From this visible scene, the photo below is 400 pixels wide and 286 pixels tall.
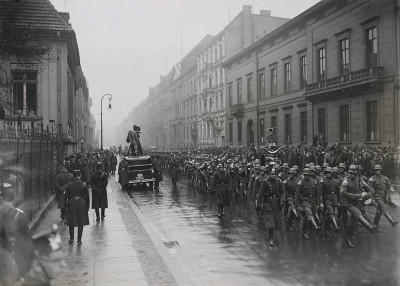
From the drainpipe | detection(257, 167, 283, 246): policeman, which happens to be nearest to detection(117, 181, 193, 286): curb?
detection(257, 167, 283, 246): policeman

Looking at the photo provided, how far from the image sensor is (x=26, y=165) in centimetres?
1201

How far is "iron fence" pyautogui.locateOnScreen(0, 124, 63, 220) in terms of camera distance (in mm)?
9508

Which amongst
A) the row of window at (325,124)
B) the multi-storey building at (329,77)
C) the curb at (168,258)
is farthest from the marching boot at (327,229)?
the multi-storey building at (329,77)

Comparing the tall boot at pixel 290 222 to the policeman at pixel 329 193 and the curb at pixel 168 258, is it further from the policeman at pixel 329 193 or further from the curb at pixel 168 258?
the curb at pixel 168 258

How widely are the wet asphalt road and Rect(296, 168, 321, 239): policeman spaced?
1.61 feet

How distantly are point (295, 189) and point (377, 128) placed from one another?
49.4 feet

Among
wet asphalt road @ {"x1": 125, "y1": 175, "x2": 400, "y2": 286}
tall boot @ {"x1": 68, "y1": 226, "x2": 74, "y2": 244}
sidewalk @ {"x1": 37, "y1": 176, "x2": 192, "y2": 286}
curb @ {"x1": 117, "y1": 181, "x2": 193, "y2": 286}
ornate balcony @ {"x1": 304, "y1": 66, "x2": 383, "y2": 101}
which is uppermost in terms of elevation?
ornate balcony @ {"x1": 304, "y1": 66, "x2": 383, "y2": 101}

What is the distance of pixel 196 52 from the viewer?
232ft

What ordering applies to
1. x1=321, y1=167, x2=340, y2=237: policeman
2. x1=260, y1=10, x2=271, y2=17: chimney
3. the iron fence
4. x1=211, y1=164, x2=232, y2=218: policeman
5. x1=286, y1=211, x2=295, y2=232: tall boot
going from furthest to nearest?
x1=260, y1=10, x2=271, y2=17: chimney → x1=211, y1=164, x2=232, y2=218: policeman → x1=286, y1=211, x2=295, y2=232: tall boot → x1=321, y1=167, x2=340, y2=237: policeman → the iron fence

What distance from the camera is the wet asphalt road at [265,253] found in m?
7.71

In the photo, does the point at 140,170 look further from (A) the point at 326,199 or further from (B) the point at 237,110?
(B) the point at 237,110

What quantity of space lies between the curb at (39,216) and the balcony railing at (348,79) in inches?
737

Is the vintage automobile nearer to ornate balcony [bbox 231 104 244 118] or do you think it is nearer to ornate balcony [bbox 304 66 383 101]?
ornate balcony [bbox 304 66 383 101]

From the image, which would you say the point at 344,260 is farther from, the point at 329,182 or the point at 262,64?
the point at 262,64
